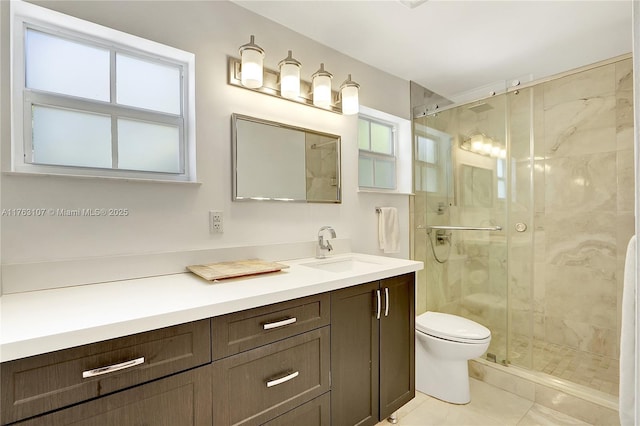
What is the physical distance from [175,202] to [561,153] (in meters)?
2.81

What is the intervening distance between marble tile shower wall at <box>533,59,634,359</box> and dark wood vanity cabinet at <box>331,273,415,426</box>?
159cm

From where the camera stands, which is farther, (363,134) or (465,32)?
(363,134)

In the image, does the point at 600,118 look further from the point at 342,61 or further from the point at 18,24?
the point at 18,24

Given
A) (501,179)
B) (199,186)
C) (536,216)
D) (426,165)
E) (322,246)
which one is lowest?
(322,246)

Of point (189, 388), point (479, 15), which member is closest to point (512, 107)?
point (479, 15)

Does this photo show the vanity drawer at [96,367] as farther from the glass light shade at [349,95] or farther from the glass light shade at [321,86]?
the glass light shade at [349,95]

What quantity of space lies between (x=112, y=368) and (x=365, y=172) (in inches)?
74.9

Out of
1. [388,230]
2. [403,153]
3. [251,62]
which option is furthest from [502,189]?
[251,62]

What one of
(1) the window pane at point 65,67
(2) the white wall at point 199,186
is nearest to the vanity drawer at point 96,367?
(2) the white wall at point 199,186

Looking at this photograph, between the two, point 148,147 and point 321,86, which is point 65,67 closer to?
point 148,147

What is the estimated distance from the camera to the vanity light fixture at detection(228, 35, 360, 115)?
1567 millimetres

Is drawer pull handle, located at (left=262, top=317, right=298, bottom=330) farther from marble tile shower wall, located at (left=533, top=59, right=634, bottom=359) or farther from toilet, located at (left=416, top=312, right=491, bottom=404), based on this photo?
marble tile shower wall, located at (left=533, top=59, right=634, bottom=359)

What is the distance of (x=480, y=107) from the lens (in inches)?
91.2

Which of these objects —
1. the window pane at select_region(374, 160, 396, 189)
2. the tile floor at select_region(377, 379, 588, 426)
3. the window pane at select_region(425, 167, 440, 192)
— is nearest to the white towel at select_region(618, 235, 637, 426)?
the tile floor at select_region(377, 379, 588, 426)
